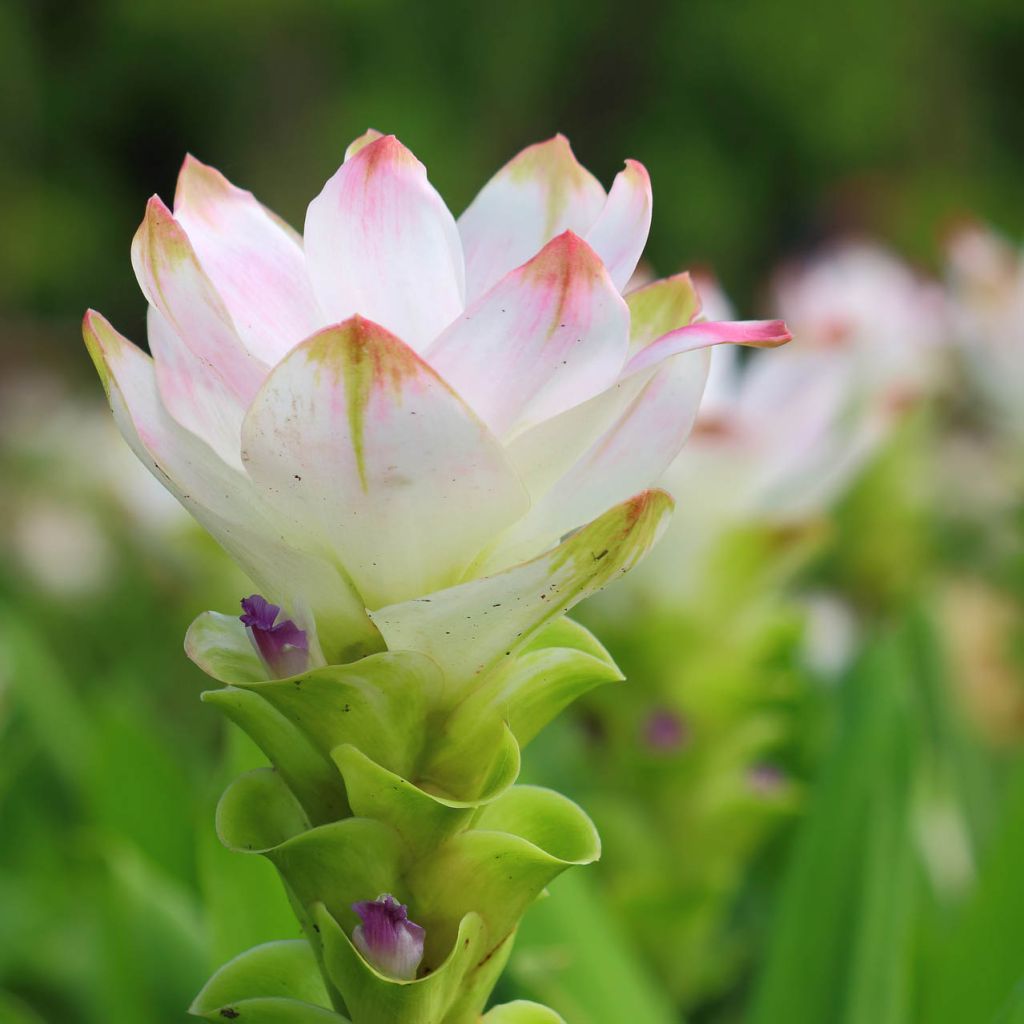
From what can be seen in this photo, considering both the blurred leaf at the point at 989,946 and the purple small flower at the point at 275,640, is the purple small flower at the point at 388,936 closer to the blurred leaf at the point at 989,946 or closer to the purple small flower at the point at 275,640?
the purple small flower at the point at 275,640

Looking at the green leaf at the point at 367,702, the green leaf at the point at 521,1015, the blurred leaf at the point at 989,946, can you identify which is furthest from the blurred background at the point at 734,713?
the green leaf at the point at 367,702

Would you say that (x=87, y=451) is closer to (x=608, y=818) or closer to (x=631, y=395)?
(x=608, y=818)

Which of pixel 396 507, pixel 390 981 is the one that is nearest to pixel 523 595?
pixel 396 507

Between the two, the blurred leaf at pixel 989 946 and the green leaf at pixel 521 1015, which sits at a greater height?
the green leaf at pixel 521 1015

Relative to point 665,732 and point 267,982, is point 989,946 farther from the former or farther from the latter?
point 267,982

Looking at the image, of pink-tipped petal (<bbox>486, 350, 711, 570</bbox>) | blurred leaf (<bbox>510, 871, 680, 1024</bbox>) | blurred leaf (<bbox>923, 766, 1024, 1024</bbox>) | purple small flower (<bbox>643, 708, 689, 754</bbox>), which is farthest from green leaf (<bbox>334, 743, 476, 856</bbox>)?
purple small flower (<bbox>643, 708, 689, 754</bbox>)
